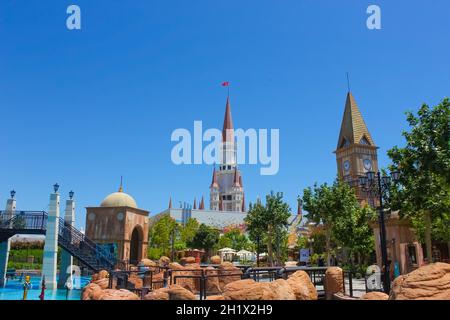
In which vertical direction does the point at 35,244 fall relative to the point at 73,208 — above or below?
below

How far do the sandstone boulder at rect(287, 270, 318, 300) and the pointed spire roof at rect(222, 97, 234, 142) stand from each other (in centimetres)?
10426

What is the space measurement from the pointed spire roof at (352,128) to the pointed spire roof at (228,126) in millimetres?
45296

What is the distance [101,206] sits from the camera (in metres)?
32.7

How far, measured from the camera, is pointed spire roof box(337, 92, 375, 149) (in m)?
73.3

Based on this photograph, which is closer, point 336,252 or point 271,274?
point 271,274

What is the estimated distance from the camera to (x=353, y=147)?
2817 inches

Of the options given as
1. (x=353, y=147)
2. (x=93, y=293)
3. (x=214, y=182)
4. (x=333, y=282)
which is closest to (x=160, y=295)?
(x=93, y=293)

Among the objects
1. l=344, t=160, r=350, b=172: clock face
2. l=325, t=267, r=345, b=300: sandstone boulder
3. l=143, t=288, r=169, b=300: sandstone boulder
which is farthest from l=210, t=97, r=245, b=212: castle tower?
l=143, t=288, r=169, b=300: sandstone boulder

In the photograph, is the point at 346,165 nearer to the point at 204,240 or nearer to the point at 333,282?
the point at 204,240

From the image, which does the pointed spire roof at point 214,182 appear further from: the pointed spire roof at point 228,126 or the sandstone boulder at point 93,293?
the sandstone boulder at point 93,293
